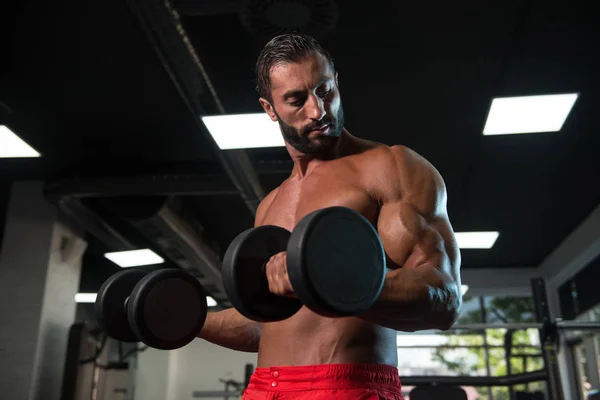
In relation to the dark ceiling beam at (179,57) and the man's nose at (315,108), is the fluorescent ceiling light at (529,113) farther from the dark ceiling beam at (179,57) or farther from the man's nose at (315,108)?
the man's nose at (315,108)

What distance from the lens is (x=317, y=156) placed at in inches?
54.8

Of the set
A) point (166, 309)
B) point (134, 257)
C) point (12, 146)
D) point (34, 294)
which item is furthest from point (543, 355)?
point (134, 257)

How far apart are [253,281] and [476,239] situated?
18.6 feet

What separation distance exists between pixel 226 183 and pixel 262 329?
375 centimetres

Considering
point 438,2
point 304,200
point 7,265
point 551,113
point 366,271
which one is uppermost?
point 438,2

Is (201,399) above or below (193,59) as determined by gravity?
below

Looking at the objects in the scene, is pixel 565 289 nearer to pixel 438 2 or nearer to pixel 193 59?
pixel 438 2

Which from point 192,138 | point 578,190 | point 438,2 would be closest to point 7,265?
point 192,138

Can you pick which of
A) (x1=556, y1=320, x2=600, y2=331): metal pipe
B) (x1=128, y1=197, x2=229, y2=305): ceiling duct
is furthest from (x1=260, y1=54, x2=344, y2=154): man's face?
(x1=128, y1=197, x2=229, y2=305): ceiling duct

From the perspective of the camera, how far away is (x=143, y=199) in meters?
5.52

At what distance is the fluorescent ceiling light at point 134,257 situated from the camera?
6.60 meters

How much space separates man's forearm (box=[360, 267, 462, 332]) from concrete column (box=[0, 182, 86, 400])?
192 inches

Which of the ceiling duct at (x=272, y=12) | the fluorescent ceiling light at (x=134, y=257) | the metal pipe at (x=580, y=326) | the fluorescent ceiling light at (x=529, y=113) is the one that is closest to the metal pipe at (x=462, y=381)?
the metal pipe at (x=580, y=326)

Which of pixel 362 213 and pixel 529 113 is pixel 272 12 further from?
pixel 362 213
